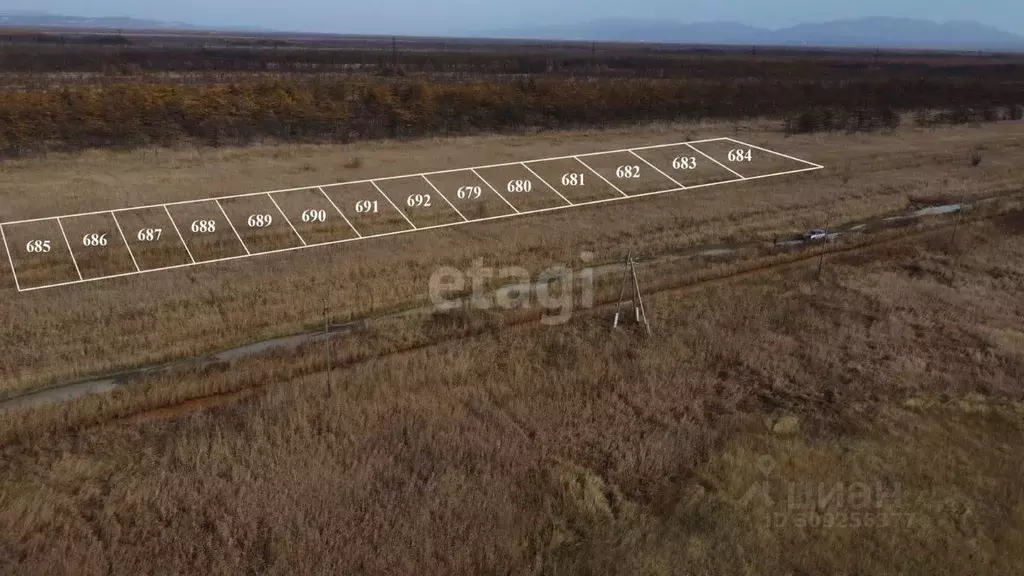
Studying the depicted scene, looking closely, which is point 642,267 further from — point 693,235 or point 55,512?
point 55,512

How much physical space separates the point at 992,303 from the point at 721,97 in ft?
102

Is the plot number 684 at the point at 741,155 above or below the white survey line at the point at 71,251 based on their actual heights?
above

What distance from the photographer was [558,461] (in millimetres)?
8016

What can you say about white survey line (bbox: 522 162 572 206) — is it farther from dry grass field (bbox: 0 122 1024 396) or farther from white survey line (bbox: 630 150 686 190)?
white survey line (bbox: 630 150 686 190)

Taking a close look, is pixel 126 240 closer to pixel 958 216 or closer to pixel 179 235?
pixel 179 235

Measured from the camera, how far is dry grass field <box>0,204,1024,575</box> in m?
6.61

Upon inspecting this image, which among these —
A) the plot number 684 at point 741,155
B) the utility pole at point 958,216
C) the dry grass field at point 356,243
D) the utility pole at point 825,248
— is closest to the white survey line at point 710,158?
the plot number 684 at point 741,155

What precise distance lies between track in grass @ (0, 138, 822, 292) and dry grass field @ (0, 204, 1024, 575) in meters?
6.41

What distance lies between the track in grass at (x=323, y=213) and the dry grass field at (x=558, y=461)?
6410 millimetres

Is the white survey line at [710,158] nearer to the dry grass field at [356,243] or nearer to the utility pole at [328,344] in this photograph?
the dry grass field at [356,243]

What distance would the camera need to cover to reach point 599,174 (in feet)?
83.3

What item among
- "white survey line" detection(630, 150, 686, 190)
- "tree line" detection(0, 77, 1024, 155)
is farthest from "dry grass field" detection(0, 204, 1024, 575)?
"tree line" detection(0, 77, 1024, 155)

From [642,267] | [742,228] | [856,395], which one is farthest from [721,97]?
[856,395]

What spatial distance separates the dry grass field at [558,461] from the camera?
21.7 ft
